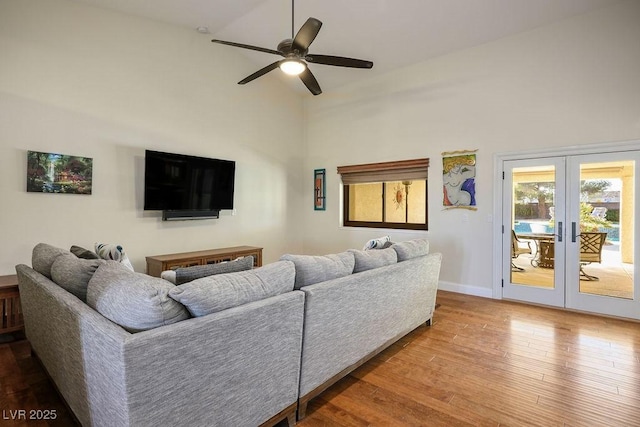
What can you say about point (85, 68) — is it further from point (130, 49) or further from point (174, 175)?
point (174, 175)

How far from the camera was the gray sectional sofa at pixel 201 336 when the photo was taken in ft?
4.33

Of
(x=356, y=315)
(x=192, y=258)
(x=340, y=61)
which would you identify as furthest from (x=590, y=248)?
(x=192, y=258)

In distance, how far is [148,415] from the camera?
4.23ft

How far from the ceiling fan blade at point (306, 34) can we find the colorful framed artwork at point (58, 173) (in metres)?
2.96

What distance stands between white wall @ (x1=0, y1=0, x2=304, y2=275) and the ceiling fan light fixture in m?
2.35

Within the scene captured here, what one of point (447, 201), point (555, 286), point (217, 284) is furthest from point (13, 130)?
point (555, 286)

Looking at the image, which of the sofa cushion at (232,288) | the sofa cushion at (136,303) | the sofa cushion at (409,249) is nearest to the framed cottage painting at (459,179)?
the sofa cushion at (409,249)

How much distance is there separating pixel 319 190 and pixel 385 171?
4.87ft

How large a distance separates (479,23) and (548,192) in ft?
7.62

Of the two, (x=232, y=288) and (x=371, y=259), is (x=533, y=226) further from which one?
(x=232, y=288)

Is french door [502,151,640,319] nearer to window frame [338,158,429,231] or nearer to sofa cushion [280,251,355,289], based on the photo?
window frame [338,158,429,231]

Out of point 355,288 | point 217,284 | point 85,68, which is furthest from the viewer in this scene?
point 85,68

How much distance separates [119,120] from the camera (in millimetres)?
4285

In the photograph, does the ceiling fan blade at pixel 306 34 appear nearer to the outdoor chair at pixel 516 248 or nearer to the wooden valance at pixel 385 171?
the wooden valance at pixel 385 171
